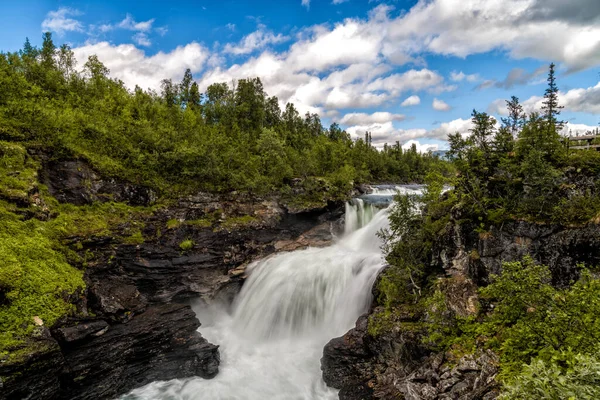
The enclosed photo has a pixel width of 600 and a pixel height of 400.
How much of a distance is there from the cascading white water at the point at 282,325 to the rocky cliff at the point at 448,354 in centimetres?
187

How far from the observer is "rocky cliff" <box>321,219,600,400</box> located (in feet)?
35.9

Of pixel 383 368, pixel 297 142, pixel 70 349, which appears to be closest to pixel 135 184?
pixel 70 349

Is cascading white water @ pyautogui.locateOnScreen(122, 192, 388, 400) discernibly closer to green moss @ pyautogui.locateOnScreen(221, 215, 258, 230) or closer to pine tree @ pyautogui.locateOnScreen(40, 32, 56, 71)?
green moss @ pyautogui.locateOnScreen(221, 215, 258, 230)

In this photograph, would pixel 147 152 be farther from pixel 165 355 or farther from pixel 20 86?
pixel 165 355

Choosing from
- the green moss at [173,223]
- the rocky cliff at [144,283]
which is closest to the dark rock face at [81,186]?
the rocky cliff at [144,283]

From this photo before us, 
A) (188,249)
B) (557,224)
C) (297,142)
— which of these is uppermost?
(297,142)

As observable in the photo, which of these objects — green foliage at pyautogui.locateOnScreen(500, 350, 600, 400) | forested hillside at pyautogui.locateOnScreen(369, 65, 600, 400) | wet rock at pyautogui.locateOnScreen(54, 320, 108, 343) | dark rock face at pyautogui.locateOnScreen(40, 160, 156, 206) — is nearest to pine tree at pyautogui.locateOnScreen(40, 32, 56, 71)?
dark rock face at pyautogui.locateOnScreen(40, 160, 156, 206)

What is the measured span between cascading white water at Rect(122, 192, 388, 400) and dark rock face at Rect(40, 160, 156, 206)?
36.8ft

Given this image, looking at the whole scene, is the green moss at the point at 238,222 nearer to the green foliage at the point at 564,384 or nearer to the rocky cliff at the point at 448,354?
the rocky cliff at the point at 448,354

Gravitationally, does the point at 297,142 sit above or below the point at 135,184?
above

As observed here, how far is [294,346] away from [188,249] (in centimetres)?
1106

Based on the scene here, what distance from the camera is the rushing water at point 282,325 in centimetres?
1559

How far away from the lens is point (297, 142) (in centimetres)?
6112

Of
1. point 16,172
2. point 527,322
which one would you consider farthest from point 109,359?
point 527,322
